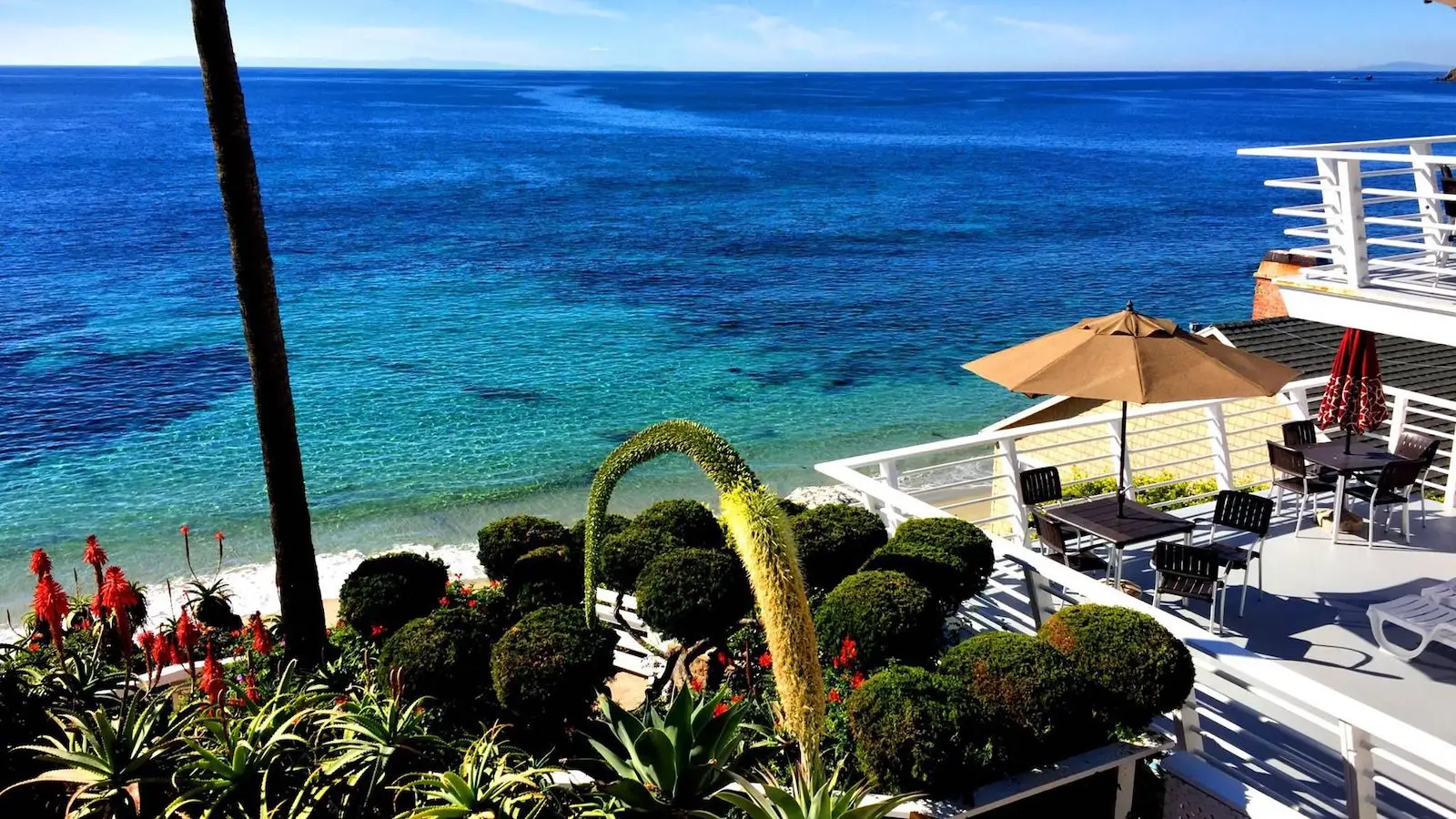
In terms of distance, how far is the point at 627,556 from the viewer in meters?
7.84

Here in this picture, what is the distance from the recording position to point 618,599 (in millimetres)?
7957

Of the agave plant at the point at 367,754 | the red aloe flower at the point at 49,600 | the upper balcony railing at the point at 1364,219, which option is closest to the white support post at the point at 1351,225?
the upper balcony railing at the point at 1364,219

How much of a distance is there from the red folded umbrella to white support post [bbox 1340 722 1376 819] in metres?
5.28

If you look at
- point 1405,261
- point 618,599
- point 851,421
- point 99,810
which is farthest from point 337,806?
point 851,421

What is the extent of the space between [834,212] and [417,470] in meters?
52.3

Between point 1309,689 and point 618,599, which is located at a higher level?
point 1309,689

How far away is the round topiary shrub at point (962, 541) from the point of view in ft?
23.5

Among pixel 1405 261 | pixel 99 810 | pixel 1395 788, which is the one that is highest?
pixel 1405 261

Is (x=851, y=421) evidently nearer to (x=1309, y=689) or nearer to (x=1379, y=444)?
(x=1379, y=444)

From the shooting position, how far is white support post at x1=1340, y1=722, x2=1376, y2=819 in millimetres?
4914

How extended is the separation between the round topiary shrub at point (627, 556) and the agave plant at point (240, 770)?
2790 mm

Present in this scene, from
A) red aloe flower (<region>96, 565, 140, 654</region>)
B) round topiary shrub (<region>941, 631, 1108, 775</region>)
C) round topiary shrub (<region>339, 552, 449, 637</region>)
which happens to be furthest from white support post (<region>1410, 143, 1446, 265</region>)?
red aloe flower (<region>96, 565, 140, 654</region>)

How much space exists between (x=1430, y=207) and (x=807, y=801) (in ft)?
29.5

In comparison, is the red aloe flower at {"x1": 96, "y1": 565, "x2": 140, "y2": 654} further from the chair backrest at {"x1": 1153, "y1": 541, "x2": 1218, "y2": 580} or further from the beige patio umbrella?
the chair backrest at {"x1": 1153, "y1": 541, "x2": 1218, "y2": 580}
